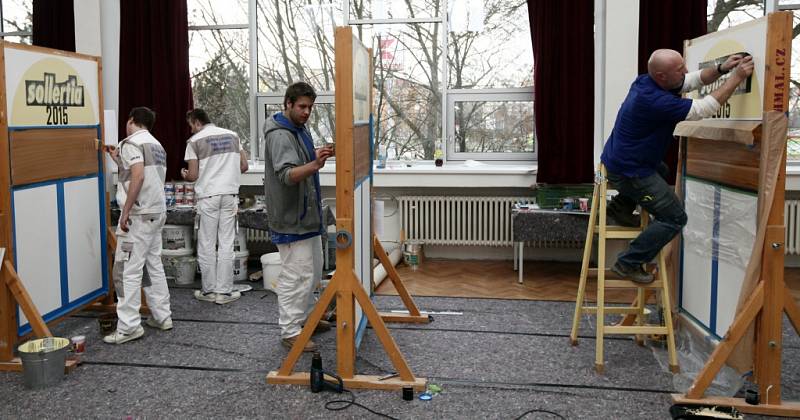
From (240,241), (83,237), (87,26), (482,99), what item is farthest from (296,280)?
(87,26)

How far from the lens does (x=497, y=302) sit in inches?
203

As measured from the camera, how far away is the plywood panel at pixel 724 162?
3.26 meters

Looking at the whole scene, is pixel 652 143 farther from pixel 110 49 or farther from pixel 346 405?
pixel 110 49

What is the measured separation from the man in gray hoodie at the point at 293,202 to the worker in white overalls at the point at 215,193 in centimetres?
132

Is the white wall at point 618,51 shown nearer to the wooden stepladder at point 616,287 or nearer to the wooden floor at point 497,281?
the wooden floor at point 497,281

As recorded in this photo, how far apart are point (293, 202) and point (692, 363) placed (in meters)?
2.25

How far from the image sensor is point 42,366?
11.5 ft

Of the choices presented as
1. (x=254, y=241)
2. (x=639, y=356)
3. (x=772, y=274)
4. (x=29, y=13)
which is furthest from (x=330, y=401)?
(x=29, y=13)

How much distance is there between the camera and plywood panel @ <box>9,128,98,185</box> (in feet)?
12.9

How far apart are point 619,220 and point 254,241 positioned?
394 cm

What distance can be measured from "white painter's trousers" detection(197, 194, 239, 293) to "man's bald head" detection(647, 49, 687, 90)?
3.04 m

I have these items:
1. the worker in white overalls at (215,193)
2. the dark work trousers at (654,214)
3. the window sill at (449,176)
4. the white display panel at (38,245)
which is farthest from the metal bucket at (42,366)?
the window sill at (449,176)

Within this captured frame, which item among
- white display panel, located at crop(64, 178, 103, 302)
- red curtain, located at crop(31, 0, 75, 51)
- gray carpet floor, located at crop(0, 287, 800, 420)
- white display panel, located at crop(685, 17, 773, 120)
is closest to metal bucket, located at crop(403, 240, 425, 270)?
gray carpet floor, located at crop(0, 287, 800, 420)

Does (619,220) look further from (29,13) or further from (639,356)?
(29,13)
